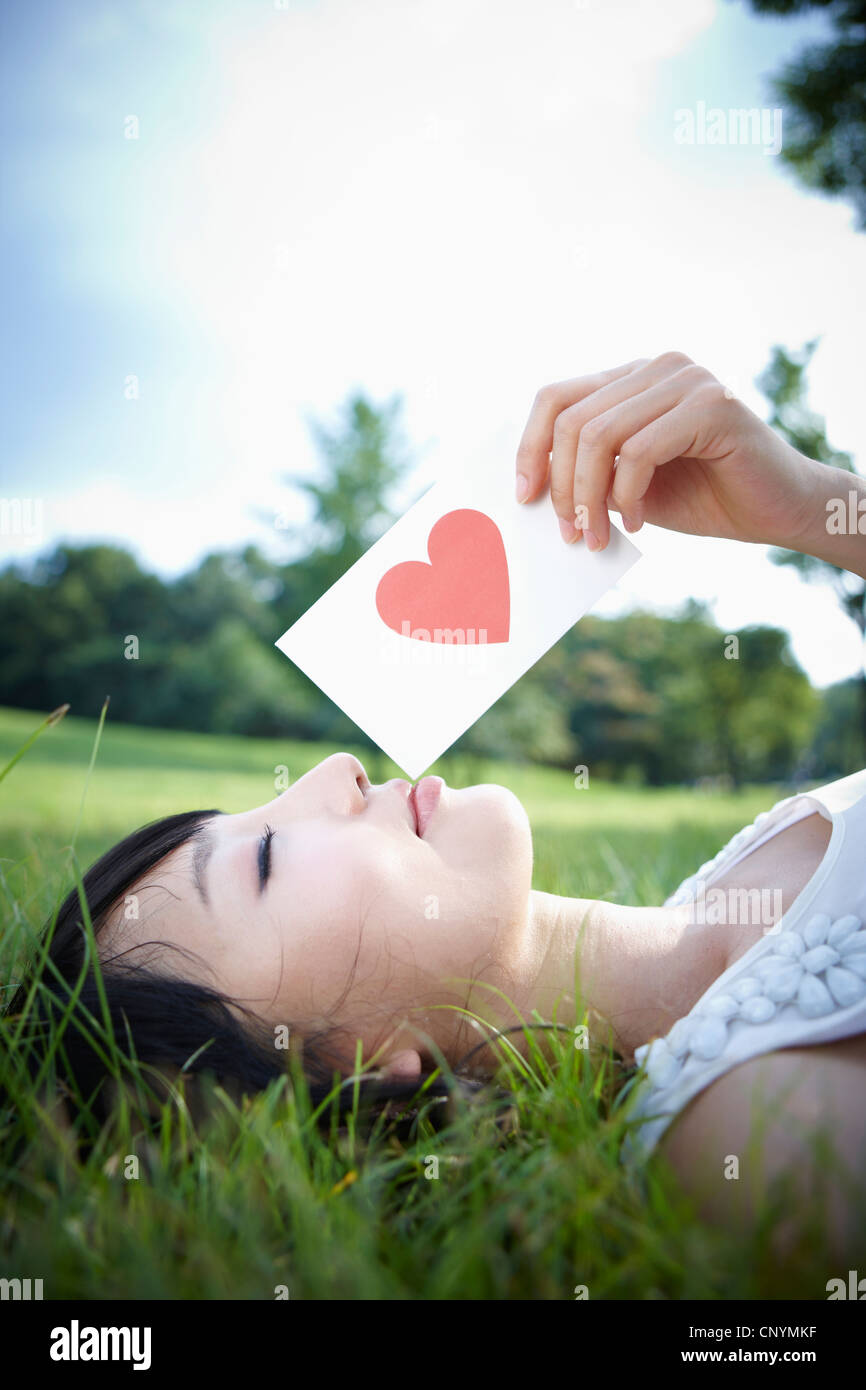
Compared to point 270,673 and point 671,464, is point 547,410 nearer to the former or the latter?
point 671,464

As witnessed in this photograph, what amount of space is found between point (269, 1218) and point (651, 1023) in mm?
651

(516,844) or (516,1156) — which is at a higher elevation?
(516,844)

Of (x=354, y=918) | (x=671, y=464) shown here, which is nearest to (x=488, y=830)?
(x=354, y=918)

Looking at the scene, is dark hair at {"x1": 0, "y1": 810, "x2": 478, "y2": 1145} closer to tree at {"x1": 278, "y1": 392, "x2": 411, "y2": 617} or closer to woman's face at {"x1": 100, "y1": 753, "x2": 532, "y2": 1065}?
woman's face at {"x1": 100, "y1": 753, "x2": 532, "y2": 1065}

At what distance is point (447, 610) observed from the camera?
5.17ft

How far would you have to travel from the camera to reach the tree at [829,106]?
5.74 metres

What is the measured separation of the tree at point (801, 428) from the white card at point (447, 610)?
7.42 metres

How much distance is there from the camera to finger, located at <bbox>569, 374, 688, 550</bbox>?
132 centimetres

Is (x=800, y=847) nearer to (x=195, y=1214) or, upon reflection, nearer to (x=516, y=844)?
(x=516, y=844)

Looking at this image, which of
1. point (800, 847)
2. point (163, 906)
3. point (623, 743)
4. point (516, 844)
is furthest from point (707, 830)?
point (623, 743)
